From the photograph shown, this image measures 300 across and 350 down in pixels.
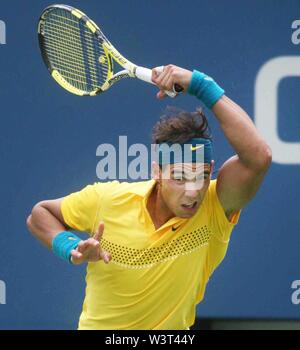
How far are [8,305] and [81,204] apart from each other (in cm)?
169

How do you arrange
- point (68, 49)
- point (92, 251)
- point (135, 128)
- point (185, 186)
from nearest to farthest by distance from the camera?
1. point (92, 251)
2. point (185, 186)
3. point (68, 49)
4. point (135, 128)

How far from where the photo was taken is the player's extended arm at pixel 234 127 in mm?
4762

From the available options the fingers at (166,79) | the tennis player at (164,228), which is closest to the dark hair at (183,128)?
the tennis player at (164,228)

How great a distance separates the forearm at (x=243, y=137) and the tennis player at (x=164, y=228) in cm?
2

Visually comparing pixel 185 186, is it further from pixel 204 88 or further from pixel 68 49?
pixel 68 49

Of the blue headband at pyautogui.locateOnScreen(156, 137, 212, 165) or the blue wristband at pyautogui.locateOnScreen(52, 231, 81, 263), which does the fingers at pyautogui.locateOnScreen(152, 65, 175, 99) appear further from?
the blue wristband at pyautogui.locateOnScreen(52, 231, 81, 263)

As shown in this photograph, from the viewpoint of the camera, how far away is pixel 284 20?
21.1 ft

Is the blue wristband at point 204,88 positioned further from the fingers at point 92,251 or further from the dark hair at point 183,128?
the fingers at point 92,251

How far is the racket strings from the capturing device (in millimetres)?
5555

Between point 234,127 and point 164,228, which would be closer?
point 234,127

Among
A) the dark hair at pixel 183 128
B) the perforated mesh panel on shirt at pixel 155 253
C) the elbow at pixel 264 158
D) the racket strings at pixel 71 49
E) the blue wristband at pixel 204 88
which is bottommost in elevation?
the perforated mesh panel on shirt at pixel 155 253

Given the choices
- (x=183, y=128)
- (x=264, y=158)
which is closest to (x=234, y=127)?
(x=264, y=158)

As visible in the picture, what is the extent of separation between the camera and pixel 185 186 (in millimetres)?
4887

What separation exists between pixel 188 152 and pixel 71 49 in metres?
0.93
